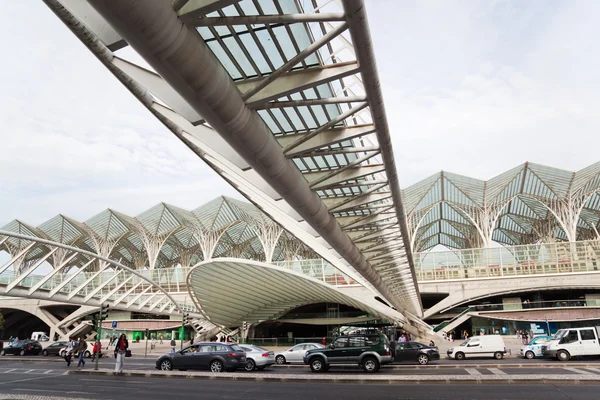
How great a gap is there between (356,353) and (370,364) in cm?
74

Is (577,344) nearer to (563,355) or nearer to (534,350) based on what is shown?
(563,355)

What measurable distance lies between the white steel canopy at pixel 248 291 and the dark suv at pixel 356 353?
1275cm

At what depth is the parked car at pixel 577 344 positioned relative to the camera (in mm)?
21781

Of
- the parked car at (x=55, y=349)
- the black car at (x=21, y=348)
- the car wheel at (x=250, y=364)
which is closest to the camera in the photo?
the car wheel at (x=250, y=364)

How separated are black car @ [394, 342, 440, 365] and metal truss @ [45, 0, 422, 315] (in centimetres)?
1372

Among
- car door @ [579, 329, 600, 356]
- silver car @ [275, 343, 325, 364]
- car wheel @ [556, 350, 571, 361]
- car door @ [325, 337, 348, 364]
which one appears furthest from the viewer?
silver car @ [275, 343, 325, 364]

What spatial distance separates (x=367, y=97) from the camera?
267 inches

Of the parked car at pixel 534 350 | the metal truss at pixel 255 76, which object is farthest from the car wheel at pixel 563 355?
the metal truss at pixel 255 76

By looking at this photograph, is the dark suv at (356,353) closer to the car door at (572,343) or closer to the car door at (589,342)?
the car door at (572,343)

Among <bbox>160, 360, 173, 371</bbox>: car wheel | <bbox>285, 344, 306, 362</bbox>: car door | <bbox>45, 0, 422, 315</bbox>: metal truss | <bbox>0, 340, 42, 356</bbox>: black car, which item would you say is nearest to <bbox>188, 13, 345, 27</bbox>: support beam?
<bbox>45, 0, 422, 315</bbox>: metal truss

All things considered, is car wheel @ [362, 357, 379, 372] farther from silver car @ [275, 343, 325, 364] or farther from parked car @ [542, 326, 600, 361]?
parked car @ [542, 326, 600, 361]

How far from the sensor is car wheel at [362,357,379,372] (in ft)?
60.6

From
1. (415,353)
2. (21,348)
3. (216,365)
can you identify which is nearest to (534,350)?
(415,353)

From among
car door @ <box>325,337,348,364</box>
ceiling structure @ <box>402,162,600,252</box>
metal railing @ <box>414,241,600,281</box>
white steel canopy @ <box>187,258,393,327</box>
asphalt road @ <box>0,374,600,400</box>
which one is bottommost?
asphalt road @ <box>0,374,600,400</box>
